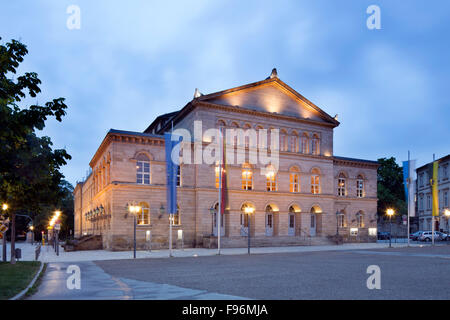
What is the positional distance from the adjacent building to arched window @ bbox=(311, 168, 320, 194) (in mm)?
32196

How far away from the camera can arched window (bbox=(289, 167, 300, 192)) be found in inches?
1889

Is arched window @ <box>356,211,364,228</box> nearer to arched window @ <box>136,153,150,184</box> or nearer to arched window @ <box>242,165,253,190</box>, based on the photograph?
arched window @ <box>242,165,253,190</box>

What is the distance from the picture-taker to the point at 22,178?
15.2 m

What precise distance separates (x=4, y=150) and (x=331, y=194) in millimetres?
41054

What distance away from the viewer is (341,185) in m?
53.4

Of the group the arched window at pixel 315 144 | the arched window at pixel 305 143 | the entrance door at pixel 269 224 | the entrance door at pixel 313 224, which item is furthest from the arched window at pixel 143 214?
the arched window at pixel 315 144

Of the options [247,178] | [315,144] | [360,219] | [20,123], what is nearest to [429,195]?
[360,219]

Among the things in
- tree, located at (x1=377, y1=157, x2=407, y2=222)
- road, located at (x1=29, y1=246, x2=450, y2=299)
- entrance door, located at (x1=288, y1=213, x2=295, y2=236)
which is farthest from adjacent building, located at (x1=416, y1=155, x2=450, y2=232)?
road, located at (x1=29, y1=246, x2=450, y2=299)

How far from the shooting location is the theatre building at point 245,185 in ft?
133

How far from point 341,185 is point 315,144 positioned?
22.4ft

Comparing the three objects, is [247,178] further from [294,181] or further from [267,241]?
[267,241]

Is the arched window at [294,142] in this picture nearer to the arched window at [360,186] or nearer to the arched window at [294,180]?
the arched window at [294,180]

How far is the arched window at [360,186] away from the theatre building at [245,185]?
0.13 meters
